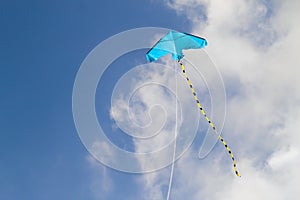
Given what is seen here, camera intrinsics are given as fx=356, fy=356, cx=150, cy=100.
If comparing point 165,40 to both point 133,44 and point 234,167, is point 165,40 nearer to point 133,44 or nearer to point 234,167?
point 133,44

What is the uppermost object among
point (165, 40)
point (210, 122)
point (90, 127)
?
point (165, 40)

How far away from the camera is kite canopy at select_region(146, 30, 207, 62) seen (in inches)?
1067

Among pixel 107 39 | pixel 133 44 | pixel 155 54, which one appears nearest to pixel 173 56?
pixel 155 54

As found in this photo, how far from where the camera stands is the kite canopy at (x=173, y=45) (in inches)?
1067

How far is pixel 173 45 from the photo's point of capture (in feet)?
89.8

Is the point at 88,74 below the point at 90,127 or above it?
above

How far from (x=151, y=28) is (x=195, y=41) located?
140 inches

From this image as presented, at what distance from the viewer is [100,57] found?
27.4 metres

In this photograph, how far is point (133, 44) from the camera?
27.7 m

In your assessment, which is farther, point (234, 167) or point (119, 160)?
point (119, 160)

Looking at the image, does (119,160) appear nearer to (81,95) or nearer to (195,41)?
(81,95)

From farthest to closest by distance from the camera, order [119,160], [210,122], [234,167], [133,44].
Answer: [133,44] < [119,160] < [210,122] < [234,167]

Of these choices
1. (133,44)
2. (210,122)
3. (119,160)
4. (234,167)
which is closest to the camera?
(234,167)

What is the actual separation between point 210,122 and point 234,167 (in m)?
3.45
